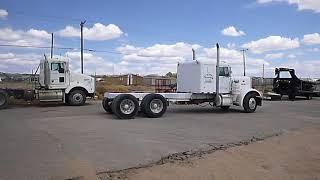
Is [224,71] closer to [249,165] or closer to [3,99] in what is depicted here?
[3,99]

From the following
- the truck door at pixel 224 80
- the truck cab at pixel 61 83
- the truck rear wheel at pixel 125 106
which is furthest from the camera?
the truck cab at pixel 61 83

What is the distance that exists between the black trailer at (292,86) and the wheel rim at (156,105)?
70.7 ft

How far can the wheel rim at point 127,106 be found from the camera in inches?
717

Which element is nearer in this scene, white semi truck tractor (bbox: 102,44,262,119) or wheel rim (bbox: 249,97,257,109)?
white semi truck tractor (bbox: 102,44,262,119)

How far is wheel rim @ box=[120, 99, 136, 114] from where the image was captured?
18.2m

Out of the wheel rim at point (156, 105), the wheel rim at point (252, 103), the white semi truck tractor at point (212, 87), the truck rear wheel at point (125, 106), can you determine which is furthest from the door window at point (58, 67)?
the wheel rim at point (252, 103)

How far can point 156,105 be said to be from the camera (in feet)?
62.8

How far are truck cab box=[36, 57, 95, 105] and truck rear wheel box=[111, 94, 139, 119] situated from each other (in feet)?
26.4

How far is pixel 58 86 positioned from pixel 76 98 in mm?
1312

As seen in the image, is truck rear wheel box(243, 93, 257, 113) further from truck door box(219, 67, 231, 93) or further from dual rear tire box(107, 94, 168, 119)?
dual rear tire box(107, 94, 168, 119)

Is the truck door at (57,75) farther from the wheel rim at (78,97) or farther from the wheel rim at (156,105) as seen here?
the wheel rim at (156,105)

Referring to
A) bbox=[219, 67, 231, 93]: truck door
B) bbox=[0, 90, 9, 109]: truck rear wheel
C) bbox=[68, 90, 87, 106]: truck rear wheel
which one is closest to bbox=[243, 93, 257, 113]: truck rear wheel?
bbox=[219, 67, 231, 93]: truck door

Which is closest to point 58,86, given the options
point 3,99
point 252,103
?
point 3,99

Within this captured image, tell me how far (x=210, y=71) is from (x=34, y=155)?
13.6 m
